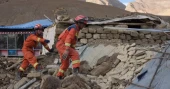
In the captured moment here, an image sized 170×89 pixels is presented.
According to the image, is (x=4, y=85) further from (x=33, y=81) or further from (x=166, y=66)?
(x=166, y=66)

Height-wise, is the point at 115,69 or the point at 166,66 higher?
the point at 166,66

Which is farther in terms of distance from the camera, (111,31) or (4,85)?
(111,31)

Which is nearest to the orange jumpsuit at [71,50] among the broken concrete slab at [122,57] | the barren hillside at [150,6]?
the broken concrete slab at [122,57]

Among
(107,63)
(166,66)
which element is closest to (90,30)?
(107,63)

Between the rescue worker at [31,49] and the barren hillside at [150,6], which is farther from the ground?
the rescue worker at [31,49]

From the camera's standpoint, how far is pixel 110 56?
795 centimetres

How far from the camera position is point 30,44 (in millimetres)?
8852

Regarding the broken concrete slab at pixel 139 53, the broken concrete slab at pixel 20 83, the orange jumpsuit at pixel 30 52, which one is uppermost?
the broken concrete slab at pixel 139 53

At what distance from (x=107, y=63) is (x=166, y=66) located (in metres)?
2.93

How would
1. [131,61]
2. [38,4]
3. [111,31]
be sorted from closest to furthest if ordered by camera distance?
[131,61]
[111,31]
[38,4]

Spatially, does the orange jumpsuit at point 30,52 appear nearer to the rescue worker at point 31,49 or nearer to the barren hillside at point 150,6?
the rescue worker at point 31,49

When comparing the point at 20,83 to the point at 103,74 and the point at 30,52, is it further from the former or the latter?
the point at 103,74

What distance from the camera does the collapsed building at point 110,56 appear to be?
6.31 meters

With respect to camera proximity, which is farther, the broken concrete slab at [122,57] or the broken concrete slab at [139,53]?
the broken concrete slab at [122,57]
